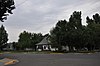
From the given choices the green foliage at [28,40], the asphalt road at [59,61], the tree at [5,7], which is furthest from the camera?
the green foliage at [28,40]

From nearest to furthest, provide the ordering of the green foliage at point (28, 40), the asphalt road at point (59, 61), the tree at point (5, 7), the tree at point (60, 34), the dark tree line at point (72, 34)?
the asphalt road at point (59, 61) → the tree at point (5, 7) → the dark tree line at point (72, 34) → the tree at point (60, 34) → the green foliage at point (28, 40)

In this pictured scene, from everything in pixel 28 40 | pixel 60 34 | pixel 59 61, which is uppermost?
pixel 28 40

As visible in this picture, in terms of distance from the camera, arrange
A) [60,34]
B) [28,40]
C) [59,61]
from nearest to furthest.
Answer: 1. [59,61]
2. [60,34]
3. [28,40]

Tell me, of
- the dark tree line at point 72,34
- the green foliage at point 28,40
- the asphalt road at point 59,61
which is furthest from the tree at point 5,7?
the green foliage at point 28,40

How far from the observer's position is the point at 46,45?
106m

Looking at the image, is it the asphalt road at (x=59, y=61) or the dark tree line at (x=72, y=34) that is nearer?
the asphalt road at (x=59, y=61)

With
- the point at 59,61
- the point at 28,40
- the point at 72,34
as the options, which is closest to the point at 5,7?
the point at 59,61

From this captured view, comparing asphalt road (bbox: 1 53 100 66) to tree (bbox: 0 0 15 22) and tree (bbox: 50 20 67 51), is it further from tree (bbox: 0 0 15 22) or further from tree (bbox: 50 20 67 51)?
tree (bbox: 50 20 67 51)

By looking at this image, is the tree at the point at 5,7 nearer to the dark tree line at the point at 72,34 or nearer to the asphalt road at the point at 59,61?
the asphalt road at the point at 59,61

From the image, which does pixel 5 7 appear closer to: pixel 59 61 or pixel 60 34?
pixel 59 61

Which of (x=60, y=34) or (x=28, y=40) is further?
(x=28, y=40)

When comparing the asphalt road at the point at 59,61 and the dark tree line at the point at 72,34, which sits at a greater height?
the dark tree line at the point at 72,34

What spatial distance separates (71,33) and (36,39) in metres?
49.7

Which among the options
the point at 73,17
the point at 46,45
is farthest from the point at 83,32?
the point at 46,45
